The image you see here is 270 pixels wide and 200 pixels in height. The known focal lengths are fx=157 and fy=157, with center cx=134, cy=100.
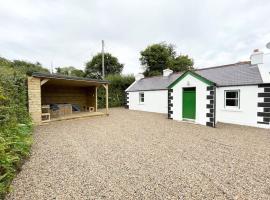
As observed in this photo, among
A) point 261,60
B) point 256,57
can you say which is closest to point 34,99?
point 256,57

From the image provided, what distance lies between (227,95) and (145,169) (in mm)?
8658

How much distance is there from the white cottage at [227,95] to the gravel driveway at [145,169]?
303cm

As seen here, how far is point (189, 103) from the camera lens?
32.9 feet

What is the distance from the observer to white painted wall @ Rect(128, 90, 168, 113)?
1514cm

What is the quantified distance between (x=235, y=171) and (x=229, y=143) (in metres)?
2.55

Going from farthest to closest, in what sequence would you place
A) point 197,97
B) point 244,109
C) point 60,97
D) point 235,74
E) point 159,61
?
point 159,61
point 60,97
point 235,74
point 197,97
point 244,109

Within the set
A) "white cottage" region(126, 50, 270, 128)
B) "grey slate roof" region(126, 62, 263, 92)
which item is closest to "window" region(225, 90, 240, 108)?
"white cottage" region(126, 50, 270, 128)

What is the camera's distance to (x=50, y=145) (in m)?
5.54

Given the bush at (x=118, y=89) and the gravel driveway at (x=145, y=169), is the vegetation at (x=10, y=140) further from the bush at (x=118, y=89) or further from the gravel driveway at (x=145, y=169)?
the bush at (x=118, y=89)

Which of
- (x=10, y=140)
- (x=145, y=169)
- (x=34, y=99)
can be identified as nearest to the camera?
(x=145, y=169)

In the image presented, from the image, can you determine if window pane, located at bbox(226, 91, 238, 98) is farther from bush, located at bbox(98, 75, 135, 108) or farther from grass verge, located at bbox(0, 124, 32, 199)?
bush, located at bbox(98, 75, 135, 108)

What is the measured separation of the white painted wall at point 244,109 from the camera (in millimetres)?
8781

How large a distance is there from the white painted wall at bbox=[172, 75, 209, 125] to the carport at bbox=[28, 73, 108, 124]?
18.2ft

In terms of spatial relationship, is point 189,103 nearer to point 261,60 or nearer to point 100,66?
point 261,60
